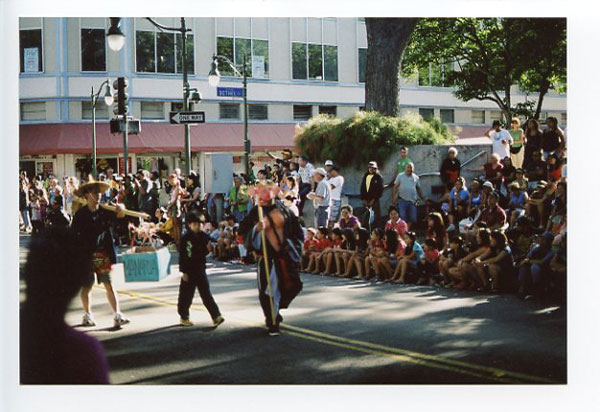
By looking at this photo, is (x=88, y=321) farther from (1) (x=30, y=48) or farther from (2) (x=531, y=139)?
(2) (x=531, y=139)

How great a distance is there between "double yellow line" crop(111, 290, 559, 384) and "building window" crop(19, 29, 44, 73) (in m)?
4.02

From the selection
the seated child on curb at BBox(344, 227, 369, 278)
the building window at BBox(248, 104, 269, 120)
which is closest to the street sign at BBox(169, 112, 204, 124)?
the seated child on curb at BBox(344, 227, 369, 278)

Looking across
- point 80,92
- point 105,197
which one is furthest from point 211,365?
point 80,92

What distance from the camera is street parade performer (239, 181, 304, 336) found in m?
8.44

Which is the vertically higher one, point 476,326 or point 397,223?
point 397,223

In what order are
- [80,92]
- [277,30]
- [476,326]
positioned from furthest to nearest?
[80,92]
[277,30]
[476,326]

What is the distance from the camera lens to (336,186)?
34.2 feet

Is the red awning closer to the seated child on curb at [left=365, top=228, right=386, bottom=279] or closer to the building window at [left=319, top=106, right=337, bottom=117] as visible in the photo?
the building window at [left=319, top=106, right=337, bottom=117]

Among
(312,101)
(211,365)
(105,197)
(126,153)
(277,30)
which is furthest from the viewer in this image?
(312,101)

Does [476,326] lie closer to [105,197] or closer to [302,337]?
[302,337]

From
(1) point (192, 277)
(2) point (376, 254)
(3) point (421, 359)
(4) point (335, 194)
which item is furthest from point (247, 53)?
(3) point (421, 359)

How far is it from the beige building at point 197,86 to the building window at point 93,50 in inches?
0.8
